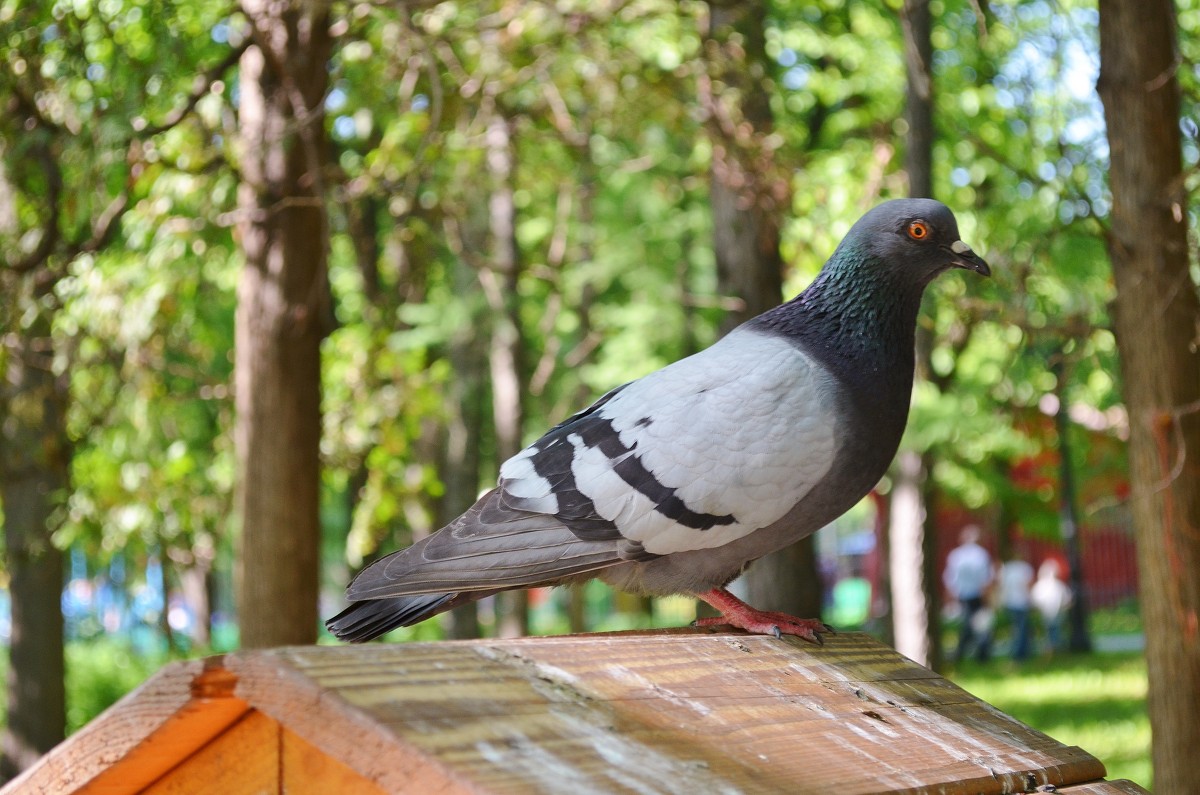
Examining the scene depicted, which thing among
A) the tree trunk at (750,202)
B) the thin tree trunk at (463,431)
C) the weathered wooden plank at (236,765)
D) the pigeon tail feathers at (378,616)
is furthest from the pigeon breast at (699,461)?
the thin tree trunk at (463,431)

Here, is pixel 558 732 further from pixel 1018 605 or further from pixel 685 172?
pixel 1018 605

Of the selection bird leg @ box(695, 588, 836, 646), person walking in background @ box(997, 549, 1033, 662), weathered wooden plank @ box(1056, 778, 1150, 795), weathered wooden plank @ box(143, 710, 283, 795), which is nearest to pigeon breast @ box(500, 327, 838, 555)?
bird leg @ box(695, 588, 836, 646)

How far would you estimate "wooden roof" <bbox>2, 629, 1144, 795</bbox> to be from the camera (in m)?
1.51

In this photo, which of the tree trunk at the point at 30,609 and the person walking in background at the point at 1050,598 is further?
the person walking in background at the point at 1050,598

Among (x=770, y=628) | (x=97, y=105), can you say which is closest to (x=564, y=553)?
(x=770, y=628)

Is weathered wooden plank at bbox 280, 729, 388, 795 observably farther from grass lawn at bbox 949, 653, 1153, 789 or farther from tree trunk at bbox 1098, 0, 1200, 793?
grass lawn at bbox 949, 653, 1153, 789

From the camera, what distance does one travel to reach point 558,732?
1647 millimetres

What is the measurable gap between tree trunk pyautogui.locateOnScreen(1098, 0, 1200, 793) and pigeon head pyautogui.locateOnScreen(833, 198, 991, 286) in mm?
1559

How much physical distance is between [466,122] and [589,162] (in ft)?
3.06

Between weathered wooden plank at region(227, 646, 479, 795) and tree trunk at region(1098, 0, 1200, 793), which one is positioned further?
tree trunk at region(1098, 0, 1200, 793)

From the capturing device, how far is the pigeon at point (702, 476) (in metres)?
2.71

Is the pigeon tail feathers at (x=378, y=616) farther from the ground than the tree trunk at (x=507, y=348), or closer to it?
closer to it

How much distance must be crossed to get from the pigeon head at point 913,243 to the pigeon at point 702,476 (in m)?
0.04

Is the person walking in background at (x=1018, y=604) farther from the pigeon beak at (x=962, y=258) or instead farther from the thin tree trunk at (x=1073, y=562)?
the pigeon beak at (x=962, y=258)
